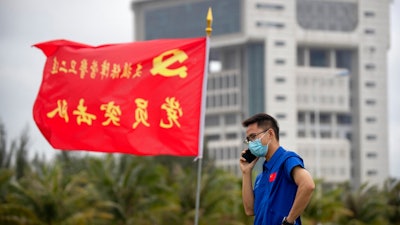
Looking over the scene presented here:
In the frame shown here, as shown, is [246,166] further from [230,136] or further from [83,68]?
[230,136]

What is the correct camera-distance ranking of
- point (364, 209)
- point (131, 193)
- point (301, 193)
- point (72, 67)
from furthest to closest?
point (364, 209) < point (131, 193) < point (72, 67) < point (301, 193)

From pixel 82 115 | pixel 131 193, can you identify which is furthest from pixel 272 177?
pixel 131 193

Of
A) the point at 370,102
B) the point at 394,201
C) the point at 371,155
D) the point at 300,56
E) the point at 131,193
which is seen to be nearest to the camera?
the point at 131,193

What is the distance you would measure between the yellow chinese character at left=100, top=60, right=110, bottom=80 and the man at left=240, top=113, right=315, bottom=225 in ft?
10.5

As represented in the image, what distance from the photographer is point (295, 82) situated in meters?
96.1

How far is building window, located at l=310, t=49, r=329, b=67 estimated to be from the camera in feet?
334

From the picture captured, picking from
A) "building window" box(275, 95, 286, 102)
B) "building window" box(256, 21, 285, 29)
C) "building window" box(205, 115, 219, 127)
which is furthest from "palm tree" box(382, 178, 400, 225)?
"building window" box(205, 115, 219, 127)

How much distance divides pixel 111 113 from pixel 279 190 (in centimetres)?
345

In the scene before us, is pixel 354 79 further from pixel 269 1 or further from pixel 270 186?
pixel 270 186

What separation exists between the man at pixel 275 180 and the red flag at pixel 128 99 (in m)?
2.54

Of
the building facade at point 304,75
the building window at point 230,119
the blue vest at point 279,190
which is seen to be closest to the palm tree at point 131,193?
the blue vest at point 279,190

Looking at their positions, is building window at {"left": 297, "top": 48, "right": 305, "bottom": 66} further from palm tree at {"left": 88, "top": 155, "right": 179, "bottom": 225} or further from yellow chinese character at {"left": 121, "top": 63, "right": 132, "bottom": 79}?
yellow chinese character at {"left": 121, "top": 63, "right": 132, "bottom": 79}

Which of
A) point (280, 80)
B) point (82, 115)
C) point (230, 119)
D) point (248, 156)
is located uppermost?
point (280, 80)

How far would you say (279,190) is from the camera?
597 cm
